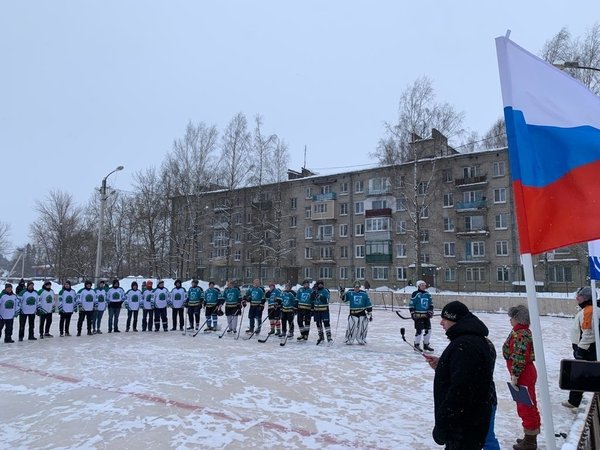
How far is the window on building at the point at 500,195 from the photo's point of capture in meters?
42.5

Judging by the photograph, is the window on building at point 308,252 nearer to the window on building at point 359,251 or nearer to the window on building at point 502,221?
the window on building at point 359,251

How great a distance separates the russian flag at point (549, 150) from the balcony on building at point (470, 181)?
140 feet

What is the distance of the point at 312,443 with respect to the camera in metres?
5.42

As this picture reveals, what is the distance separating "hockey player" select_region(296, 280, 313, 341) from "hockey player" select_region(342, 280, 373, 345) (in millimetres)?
1195

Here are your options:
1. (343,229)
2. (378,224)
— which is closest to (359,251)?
(343,229)

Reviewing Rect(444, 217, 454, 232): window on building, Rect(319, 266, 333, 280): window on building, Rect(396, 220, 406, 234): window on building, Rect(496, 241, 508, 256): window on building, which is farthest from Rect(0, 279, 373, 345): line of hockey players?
Rect(319, 266, 333, 280): window on building

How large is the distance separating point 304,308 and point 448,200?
35522mm

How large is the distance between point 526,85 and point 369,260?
4542cm

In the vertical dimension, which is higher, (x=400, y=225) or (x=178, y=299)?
(x=400, y=225)

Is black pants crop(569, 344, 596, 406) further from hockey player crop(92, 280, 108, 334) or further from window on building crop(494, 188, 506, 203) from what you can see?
window on building crop(494, 188, 506, 203)

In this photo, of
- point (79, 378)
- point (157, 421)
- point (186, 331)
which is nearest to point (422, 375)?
point (157, 421)

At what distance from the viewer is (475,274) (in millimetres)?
43031

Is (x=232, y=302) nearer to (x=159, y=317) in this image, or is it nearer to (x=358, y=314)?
(x=159, y=317)

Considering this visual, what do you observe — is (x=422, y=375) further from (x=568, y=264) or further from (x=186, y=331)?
(x=568, y=264)
